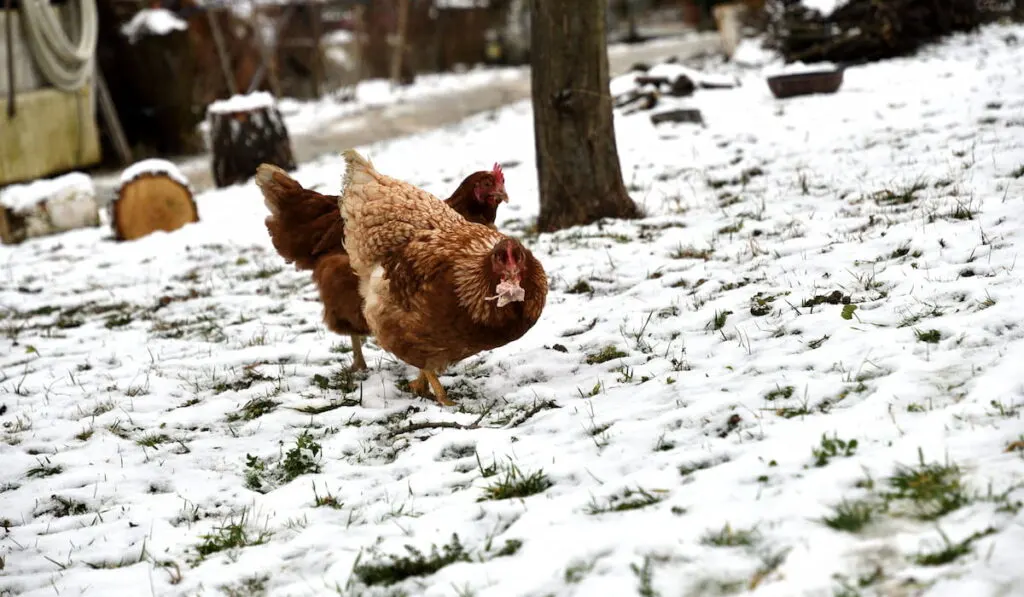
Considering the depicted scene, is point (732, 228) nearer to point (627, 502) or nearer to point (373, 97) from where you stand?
point (627, 502)

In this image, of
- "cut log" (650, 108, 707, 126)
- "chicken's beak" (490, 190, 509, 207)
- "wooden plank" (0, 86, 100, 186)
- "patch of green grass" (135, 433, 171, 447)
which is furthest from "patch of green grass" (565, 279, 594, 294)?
"wooden plank" (0, 86, 100, 186)

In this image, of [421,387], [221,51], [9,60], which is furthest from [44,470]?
[221,51]

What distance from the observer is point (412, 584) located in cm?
258

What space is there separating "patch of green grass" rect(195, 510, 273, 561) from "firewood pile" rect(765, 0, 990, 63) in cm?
1059

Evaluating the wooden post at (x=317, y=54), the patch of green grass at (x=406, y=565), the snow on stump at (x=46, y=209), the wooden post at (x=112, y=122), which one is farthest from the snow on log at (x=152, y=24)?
the patch of green grass at (x=406, y=565)

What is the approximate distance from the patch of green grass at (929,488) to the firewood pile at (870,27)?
10.1 metres

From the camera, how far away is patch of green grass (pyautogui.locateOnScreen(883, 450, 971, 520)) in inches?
93.3

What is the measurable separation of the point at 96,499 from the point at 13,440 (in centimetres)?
90

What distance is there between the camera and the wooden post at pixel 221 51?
1412 cm

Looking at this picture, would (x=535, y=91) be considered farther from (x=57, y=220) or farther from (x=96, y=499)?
(x=57, y=220)

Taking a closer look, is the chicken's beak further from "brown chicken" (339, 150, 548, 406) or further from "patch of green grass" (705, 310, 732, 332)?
"patch of green grass" (705, 310, 732, 332)

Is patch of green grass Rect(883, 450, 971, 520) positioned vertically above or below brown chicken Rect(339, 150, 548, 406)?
below

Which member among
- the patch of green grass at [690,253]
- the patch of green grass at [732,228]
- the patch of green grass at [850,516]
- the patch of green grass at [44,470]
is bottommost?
the patch of green grass at [44,470]

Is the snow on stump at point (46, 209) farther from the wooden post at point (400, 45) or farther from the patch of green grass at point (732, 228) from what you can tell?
the wooden post at point (400, 45)
